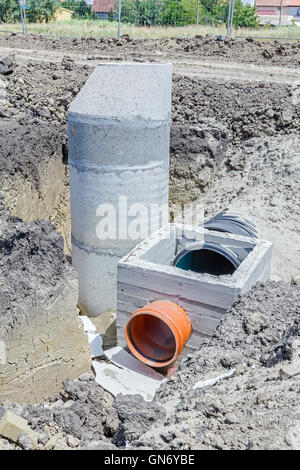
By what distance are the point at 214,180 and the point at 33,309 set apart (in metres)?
5.11

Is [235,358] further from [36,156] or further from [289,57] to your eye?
[289,57]

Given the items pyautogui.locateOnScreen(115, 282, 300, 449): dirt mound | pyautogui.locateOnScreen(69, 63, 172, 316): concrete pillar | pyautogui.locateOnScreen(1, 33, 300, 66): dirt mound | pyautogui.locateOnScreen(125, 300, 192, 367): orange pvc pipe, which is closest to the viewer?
pyautogui.locateOnScreen(115, 282, 300, 449): dirt mound

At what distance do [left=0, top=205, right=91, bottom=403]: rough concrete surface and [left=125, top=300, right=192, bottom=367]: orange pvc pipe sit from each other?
2.74 ft

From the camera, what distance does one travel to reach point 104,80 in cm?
555

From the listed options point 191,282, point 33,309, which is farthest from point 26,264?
point 191,282

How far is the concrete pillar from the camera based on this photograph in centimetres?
548

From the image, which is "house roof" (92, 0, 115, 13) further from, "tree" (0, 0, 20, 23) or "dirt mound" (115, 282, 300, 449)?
"dirt mound" (115, 282, 300, 449)

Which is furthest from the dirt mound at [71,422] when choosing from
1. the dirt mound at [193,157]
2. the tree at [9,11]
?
the tree at [9,11]

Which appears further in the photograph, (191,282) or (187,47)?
(187,47)

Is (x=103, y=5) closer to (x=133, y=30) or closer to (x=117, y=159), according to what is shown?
(x=133, y=30)

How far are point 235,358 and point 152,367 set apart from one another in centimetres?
180

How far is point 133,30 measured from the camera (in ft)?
52.9

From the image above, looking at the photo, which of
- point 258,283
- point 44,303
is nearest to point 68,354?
point 44,303

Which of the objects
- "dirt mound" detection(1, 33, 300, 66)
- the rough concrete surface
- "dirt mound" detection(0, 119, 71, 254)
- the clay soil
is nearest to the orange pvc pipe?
the clay soil
